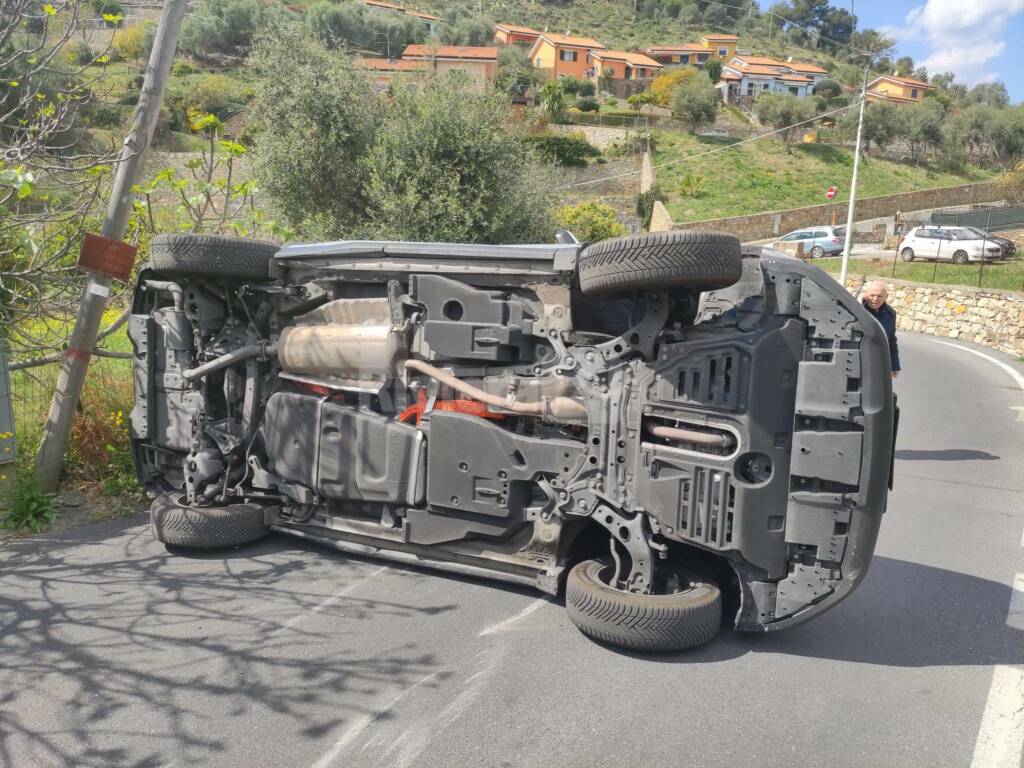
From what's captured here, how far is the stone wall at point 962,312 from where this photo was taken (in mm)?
18844

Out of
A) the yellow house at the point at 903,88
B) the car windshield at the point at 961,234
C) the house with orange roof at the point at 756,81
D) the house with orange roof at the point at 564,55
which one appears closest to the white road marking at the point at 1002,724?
the car windshield at the point at 961,234

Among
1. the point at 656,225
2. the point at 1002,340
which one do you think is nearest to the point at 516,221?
the point at 1002,340

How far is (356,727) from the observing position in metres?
3.40

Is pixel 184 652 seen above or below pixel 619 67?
below

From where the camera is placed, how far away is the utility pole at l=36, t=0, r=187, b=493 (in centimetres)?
618

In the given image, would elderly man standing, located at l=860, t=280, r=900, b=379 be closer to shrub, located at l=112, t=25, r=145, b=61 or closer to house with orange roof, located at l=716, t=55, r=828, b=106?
shrub, located at l=112, t=25, r=145, b=61

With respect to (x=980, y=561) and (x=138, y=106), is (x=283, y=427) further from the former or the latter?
(x=980, y=561)

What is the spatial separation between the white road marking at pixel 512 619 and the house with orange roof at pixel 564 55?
84775 mm

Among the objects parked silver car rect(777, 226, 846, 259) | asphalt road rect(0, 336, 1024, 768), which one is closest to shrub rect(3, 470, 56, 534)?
asphalt road rect(0, 336, 1024, 768)

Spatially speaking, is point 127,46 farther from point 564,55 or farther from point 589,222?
point 564,55

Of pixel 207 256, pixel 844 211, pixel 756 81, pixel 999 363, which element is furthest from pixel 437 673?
pixel 756 81

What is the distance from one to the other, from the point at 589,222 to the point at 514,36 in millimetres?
66675

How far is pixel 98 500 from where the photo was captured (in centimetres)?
650

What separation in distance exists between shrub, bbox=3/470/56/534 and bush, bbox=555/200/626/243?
2735 centimetres
